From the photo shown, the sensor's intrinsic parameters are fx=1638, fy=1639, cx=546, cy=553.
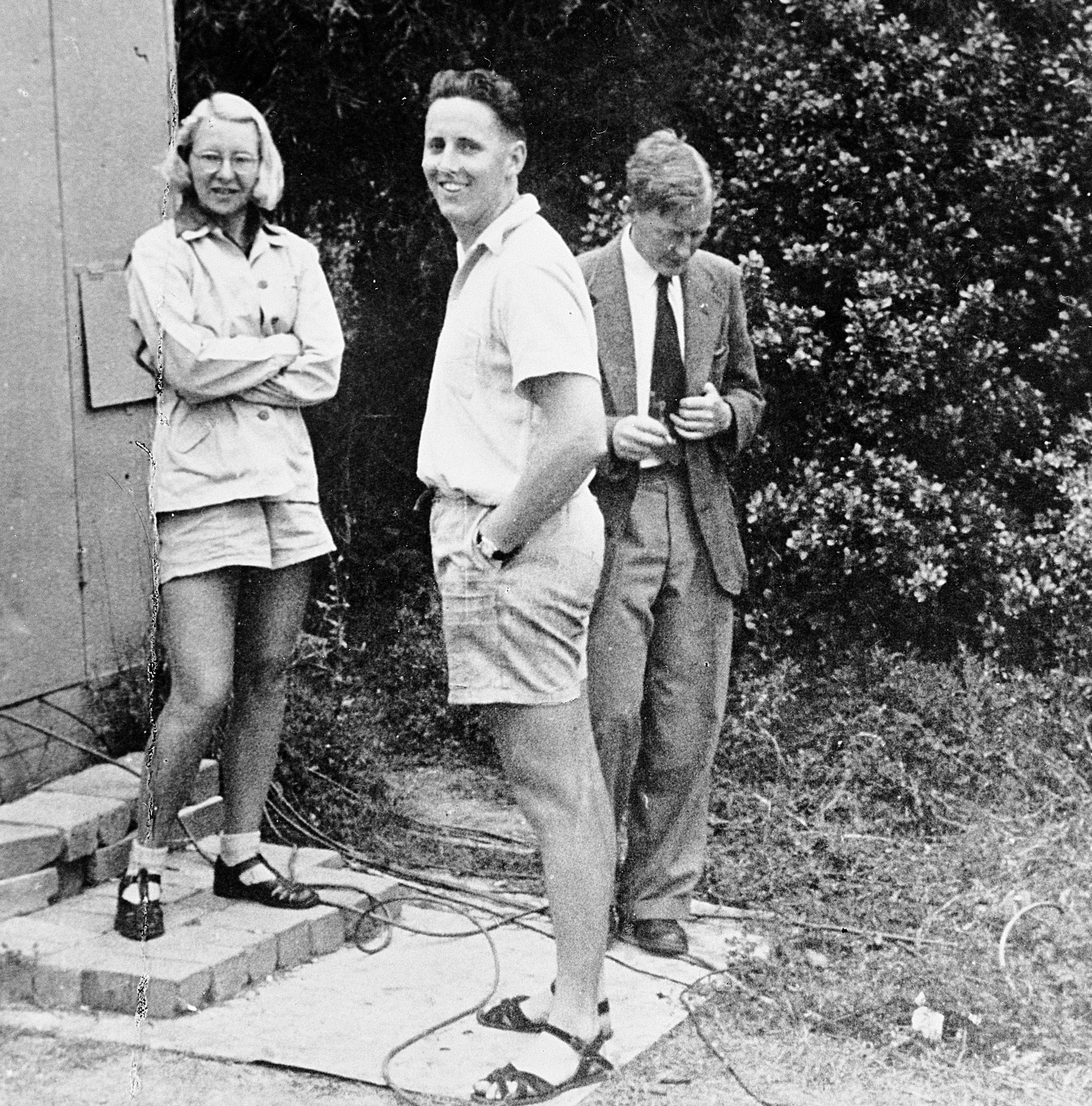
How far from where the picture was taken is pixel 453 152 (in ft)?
11.3

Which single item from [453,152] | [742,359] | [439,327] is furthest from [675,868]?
[439,327]

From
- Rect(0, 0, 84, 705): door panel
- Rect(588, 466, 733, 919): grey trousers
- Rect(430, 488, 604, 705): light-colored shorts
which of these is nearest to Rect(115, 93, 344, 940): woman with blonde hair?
Rect(0, 0, 84, 705): door panel

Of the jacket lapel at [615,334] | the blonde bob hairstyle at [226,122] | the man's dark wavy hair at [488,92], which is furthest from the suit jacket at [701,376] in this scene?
the man's dark wavy hair at [488,92]

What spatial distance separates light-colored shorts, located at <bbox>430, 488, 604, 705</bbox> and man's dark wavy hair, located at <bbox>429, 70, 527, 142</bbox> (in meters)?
0.81

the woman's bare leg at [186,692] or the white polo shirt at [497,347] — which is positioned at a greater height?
the white polo shirt at [497,347]

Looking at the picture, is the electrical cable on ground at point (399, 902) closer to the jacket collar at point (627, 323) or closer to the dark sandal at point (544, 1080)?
the dark sandal at point (544, 1080)

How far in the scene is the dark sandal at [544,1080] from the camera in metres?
3.46

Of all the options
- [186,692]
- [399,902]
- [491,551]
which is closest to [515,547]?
[491,551]

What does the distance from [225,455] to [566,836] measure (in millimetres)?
1440

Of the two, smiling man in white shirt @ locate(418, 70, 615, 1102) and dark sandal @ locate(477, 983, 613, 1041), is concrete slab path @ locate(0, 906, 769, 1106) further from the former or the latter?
smiling man in white shirt @ locate(418, 70, 615, 1102)

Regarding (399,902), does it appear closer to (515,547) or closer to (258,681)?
(258,681)

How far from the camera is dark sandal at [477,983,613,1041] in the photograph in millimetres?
3873

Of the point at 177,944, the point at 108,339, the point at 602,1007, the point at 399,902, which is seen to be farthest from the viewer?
the point at 108,339

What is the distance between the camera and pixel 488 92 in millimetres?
3471
